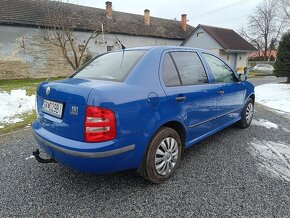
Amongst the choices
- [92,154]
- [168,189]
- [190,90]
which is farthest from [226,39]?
[92,154]

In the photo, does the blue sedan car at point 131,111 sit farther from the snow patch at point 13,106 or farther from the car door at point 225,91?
the snow patch at point 13,106

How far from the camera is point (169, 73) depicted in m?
3.08

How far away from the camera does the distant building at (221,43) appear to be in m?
27.0

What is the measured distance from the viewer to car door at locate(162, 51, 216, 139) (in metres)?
3.04

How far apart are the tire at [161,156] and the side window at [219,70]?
145 cm

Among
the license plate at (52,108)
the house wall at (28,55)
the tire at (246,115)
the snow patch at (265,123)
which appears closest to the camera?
the license plate at (52,108)

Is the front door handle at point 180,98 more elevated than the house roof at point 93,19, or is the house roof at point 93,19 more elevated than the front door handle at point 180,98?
the house roof at point 93,19

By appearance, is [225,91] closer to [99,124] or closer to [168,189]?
[168,189]

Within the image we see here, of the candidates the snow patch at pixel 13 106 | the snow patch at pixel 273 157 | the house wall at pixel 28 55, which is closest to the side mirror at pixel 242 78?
the snow patch at pixel 273 157

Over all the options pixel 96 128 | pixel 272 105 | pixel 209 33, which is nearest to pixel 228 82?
pixel 96 128

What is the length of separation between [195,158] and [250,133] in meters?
1.84

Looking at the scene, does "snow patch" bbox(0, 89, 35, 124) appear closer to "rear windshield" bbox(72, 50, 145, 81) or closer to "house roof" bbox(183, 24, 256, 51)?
"rear windshield" bbox(72, 50, 145, 81)

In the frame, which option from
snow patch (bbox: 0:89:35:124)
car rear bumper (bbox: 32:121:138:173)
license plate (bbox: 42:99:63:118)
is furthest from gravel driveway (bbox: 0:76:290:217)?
snow patch (bbox: 0:89:35:124)

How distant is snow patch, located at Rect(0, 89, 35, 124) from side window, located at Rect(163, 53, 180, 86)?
14.9ft
